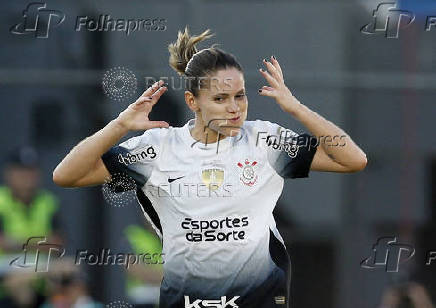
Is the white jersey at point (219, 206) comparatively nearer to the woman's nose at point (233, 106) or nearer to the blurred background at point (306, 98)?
the woman's nose at point (233, 106)

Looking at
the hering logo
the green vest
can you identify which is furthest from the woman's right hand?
the green vest

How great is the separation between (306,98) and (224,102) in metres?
5.51

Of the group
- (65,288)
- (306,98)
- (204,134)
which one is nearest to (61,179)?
(204,134)

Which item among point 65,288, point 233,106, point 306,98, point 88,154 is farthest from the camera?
point 306,98

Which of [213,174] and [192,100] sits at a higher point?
[192,100]

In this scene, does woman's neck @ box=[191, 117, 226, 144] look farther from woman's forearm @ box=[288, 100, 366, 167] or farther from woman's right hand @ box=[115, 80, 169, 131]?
woman's forearm @ box=[288, 100, 366, 167]

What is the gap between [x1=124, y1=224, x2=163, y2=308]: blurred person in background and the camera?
334 inches

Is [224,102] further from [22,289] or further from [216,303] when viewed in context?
[22,289]

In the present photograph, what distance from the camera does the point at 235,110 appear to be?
16.9ft

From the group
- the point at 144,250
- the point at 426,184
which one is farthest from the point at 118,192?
the point at 426,184

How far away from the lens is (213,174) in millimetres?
5285

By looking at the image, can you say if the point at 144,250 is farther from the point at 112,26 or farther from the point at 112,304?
the point at 112,26

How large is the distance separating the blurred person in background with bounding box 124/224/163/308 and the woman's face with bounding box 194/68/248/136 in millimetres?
2970

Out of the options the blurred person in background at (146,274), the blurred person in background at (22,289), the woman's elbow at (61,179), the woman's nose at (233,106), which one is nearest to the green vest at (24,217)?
the blurred person in background at (22,289)
